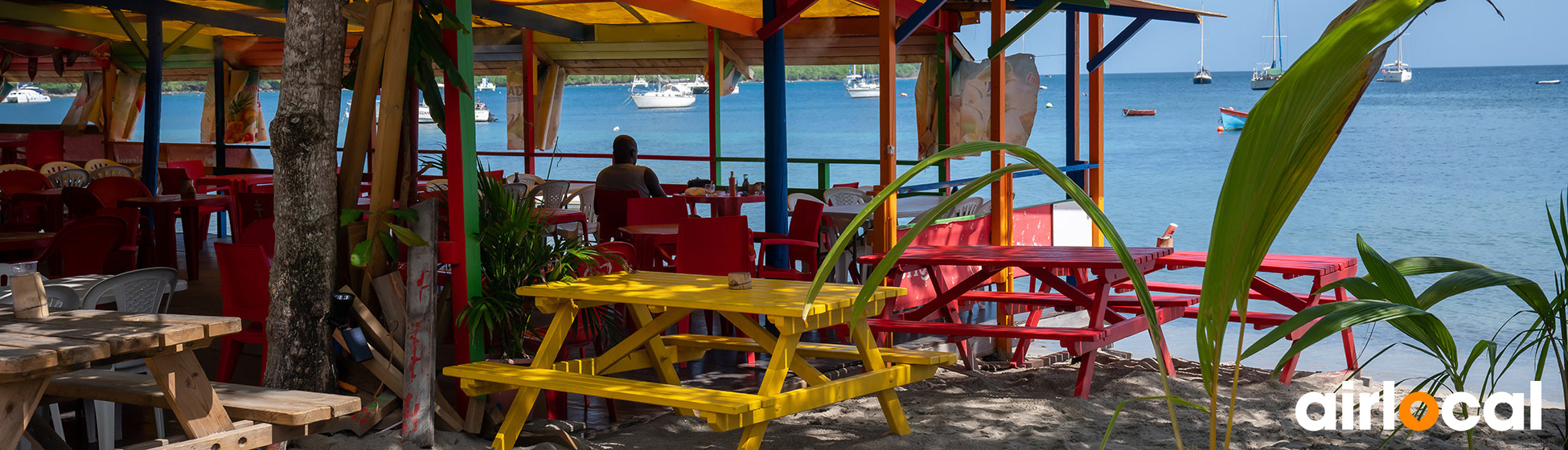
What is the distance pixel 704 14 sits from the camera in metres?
8.30

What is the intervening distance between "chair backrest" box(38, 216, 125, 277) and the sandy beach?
7.65 feet

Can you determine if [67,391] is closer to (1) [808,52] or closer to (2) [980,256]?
(2) [980,256]

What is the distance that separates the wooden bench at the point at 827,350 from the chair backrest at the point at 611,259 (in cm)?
37

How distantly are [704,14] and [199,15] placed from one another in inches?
185

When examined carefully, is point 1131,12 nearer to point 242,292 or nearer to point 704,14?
point 704,14

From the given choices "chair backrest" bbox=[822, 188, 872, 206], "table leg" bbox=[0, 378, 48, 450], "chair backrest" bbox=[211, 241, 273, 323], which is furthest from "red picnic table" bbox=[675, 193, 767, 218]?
"table leg" bbox=[0, 378, 48, 450]

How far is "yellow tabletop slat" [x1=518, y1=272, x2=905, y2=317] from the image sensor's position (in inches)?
149

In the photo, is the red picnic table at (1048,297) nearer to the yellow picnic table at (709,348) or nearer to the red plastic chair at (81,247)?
the yellow picnic table at (709,348)

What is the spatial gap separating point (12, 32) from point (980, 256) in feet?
31.2

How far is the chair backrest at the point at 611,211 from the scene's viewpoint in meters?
7.69

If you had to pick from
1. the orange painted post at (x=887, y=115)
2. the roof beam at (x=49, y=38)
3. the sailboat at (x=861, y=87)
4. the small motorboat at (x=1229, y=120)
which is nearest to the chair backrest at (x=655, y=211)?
the orange painted post at (x=887, y=115)

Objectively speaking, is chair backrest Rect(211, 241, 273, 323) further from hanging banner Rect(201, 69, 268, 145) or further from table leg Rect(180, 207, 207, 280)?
hanging banner Rect(201, 69, 268, 145)

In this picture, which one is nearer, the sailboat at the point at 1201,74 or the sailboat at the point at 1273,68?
the sailboat at the point at 1273,68

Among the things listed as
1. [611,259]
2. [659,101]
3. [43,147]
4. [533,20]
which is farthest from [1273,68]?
[611,259]
